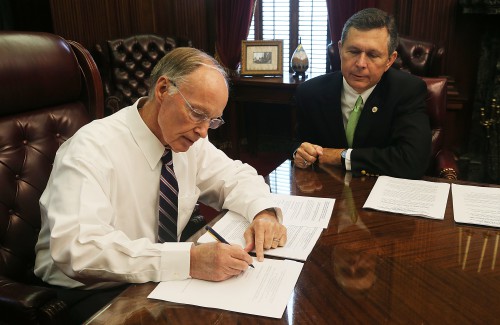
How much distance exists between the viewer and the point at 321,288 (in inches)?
38.4

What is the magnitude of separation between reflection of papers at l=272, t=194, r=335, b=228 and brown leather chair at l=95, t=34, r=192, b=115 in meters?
2.37

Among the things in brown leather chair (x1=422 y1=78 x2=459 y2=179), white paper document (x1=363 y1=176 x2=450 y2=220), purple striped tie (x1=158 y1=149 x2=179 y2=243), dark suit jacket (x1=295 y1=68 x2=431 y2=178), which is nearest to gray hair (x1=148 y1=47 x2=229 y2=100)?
purple striped tie (x1=158 y1=149 x2=179 y2=243)

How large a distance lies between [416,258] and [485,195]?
1.81 feet

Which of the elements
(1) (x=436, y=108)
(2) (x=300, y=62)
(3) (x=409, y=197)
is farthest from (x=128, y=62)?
(3) (x=409, y=197)

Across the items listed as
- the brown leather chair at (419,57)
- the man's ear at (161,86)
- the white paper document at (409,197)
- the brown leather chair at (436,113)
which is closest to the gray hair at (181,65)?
the man's ear at (161,86)

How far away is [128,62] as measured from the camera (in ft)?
12.0

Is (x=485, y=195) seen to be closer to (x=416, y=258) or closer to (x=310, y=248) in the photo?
(x=416, y=258)

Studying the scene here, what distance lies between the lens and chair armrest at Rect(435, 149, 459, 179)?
6.29 feet

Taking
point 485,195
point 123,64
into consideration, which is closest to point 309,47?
point 123,64

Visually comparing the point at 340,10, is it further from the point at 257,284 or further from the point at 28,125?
the point at 257,284

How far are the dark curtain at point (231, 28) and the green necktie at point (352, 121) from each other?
2366 mm

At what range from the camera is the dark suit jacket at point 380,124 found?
5.72 ft

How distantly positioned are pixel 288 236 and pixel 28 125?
2.99 ft

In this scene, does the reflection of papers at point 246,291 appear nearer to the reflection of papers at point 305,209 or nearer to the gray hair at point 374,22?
the reflection of papers at point 305,209
